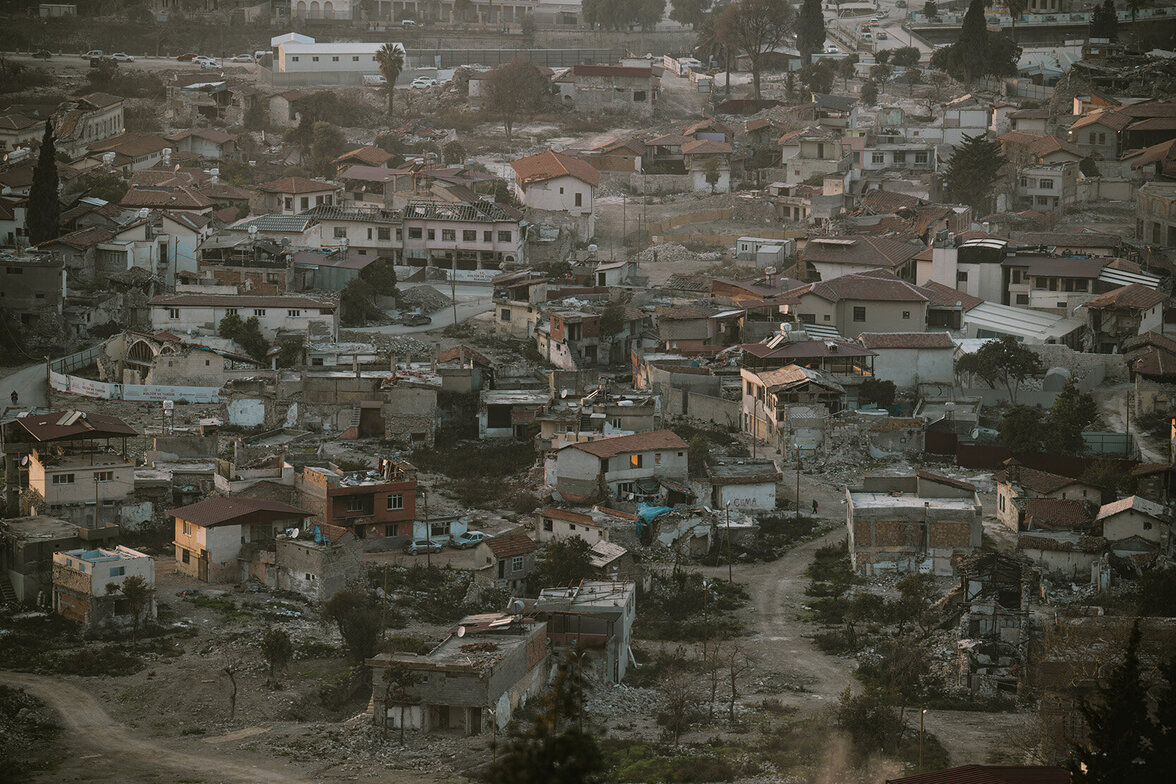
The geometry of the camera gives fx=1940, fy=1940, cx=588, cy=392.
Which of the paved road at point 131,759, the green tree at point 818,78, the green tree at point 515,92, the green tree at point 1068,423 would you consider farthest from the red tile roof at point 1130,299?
the green tree at point 818,78

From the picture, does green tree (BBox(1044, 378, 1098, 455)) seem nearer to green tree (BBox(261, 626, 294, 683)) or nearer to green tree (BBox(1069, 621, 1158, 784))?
green tree (BBox(261, 626, 294, 683))

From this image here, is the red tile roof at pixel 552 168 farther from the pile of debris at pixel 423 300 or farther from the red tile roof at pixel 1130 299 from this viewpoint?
the red tile roof at pixel 1130 299

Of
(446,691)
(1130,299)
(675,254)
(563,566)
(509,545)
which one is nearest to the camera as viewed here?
(446,691)

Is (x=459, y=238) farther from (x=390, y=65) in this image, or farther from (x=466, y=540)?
(x=466, y=540)

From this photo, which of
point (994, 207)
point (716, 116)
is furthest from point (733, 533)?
point (716, 116)

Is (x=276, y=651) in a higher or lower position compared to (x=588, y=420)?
lower

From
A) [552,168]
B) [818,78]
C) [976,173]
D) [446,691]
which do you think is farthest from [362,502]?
[818,78]

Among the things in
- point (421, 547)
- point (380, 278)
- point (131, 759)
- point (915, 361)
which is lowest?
point (131, 759)

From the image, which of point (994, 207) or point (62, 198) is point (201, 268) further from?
point (994, 207)
